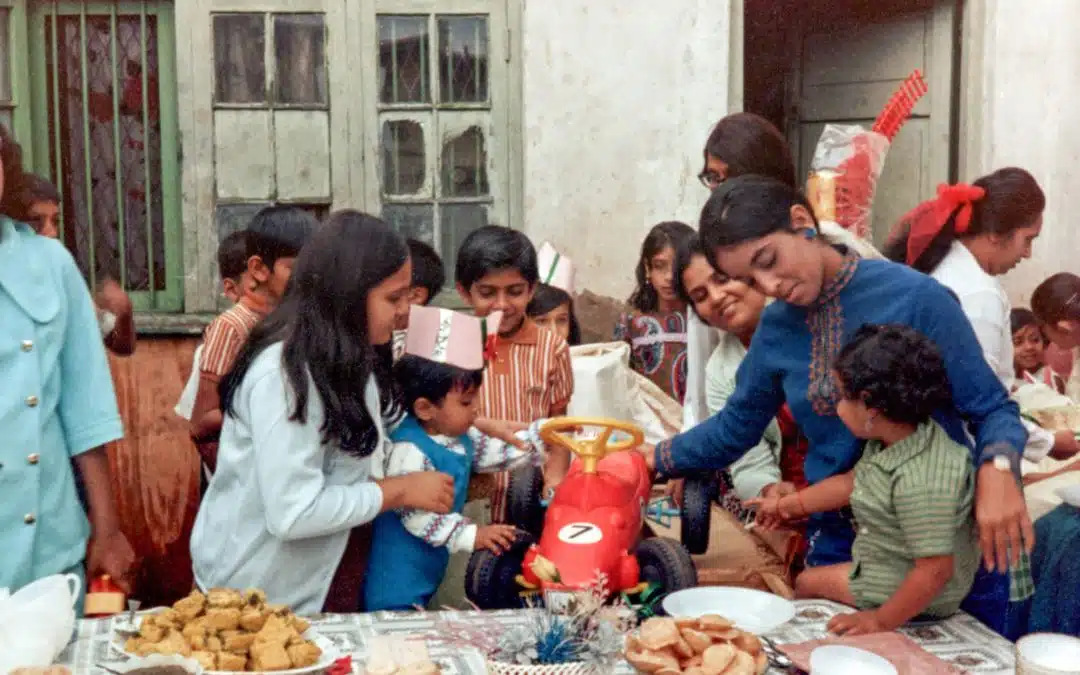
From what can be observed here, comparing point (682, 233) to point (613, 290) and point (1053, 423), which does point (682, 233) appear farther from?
point (1053, 423)

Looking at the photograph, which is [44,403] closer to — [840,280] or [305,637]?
[305,637]

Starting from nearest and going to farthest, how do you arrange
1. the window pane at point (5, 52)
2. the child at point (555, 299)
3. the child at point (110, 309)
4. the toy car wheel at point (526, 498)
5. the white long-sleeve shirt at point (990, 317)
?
the toy car wheel at point (526, 498)
the white long-sleeve shirt at point (990, 317)
the child at point (110, 309)
the child at point (555, 299)
the window pane at point (5, 52)

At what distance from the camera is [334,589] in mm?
2600

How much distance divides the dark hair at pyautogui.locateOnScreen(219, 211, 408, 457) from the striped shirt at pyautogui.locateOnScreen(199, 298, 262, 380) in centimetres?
92

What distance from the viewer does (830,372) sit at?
2518mm

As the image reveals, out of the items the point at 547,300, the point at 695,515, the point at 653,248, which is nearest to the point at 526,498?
the point at 695,515

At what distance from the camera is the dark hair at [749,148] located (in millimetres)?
3393

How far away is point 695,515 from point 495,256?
3.58ft

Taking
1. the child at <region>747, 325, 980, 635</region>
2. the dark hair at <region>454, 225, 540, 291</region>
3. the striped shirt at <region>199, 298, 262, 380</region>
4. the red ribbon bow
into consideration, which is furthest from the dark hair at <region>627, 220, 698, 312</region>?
the child at <region>747, 325, 980, 635</region>

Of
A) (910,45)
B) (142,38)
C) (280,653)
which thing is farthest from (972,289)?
(142,38)

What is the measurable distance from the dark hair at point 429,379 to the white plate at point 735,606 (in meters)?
0.78

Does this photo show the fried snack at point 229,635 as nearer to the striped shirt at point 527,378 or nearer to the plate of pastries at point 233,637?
the plate of pastries at point 233,637

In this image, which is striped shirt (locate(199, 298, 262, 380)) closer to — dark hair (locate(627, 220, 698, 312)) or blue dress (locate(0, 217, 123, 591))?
A: blue dress (locate(0, 217, 123, 591))

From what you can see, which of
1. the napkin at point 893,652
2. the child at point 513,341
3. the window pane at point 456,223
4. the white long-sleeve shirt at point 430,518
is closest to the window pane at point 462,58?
the window pane at point 456,223
